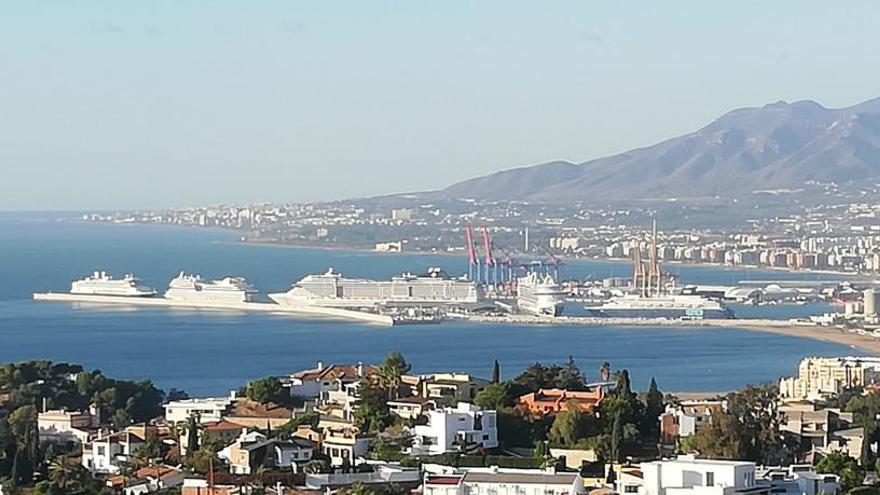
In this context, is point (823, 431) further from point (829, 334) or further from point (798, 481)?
point (829, 334)

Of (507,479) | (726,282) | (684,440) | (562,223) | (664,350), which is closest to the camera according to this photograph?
(507,479)

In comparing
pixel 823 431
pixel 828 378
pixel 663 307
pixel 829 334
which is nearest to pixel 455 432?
pixel 823 431

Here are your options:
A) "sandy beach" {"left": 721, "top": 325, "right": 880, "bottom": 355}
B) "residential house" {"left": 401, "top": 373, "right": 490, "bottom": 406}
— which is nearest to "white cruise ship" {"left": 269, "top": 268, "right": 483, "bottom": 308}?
"sandy beach" {"left": 721, "top": 325, "right": 880, "bottom": 355}

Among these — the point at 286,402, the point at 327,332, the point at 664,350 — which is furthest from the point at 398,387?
the point at 327,332

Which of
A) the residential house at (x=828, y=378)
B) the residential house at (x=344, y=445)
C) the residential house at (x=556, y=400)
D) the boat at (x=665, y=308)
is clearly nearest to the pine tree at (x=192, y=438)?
the residential house at (x=344, y=445)

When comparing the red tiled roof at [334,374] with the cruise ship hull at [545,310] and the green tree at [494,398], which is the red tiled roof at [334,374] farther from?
the cruise ship hull at [545,310]

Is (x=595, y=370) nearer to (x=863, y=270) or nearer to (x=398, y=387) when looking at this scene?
(x=398, y=387)
